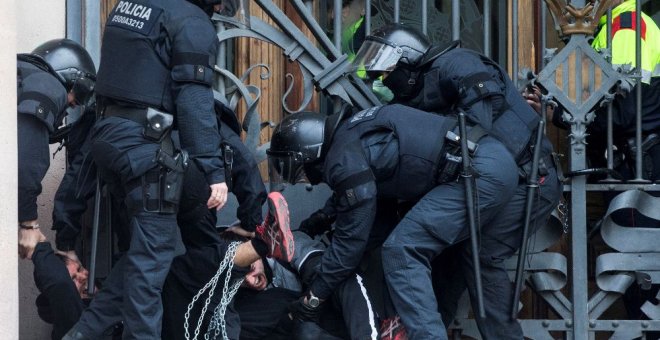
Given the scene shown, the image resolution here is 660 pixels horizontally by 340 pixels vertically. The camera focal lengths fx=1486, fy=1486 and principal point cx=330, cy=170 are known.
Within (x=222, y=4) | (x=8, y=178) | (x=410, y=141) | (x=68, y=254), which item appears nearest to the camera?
(x=8, y=178)

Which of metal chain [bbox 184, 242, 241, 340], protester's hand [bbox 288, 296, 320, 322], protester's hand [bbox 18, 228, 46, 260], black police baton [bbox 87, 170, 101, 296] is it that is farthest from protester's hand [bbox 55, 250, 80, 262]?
protester's hand [bbox 288, 296, 320, 322]

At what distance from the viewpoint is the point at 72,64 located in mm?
7562

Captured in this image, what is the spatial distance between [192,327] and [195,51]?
1.40m

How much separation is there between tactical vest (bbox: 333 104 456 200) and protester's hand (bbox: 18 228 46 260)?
1.58 metres

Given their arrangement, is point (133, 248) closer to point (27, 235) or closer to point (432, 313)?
point (27, 235)

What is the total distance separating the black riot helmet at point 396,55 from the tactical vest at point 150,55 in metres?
0.96

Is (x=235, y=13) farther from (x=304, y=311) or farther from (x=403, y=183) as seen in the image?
(x=304, y=311)

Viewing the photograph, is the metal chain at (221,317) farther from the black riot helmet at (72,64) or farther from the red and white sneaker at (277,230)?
the black riot helmet at (72,64)

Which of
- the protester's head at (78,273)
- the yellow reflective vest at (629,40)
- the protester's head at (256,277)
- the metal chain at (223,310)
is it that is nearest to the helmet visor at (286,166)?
the protester's head at (256,277)

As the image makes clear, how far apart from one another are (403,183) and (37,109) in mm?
1816

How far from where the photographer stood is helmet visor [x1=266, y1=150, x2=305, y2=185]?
295 inches

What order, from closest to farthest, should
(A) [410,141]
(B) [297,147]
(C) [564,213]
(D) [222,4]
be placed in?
1. (A) [410,141]
2. (D) [222,4]
3. (B) [297,147]
4. (C) [564,213]

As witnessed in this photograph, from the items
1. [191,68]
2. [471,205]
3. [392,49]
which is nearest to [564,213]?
[471,205]

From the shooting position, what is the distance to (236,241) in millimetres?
7582
